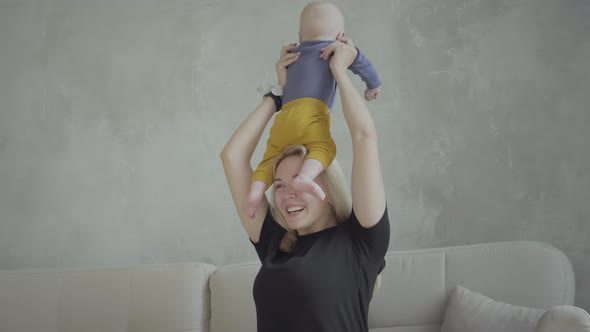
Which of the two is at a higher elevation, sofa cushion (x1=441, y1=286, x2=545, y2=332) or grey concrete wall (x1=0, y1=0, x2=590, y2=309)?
grey concrete wall (x1=0, y1=0, x2=590, y2=309)

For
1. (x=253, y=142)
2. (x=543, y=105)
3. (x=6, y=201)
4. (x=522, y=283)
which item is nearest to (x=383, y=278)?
(x=522, y=283)

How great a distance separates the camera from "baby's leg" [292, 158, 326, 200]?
1.33 meters

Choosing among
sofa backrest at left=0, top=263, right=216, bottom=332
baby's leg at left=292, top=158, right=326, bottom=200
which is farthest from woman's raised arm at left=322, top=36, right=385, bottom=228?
sofa backrest at left=0, top=263, right=216, bottom=332

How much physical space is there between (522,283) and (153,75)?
202 cm

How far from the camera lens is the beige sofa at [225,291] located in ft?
6.91

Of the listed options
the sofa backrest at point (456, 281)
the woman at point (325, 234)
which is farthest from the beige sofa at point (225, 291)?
the woman at point (325, 234)

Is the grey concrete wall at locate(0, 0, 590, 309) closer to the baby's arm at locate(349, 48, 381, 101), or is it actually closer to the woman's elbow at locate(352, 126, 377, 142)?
the baby's arm at locate(349, 48, 381, 101)

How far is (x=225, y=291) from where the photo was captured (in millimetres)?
2410

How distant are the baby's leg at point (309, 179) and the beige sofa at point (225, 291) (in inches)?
38.2

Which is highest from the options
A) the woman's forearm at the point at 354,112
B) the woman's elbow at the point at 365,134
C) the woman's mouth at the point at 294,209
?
the woman's forearm at the point at 354,112

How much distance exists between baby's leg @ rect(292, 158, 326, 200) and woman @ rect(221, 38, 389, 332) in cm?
10

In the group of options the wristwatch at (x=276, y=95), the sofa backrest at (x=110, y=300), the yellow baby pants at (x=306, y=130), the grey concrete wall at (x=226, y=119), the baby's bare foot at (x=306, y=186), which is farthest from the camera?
the grey concrete wall at (x=226, y=119)

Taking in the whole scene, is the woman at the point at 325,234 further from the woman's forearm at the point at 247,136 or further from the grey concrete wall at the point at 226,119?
the grey concrete wall at the point at 226,119

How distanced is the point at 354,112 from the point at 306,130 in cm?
13
